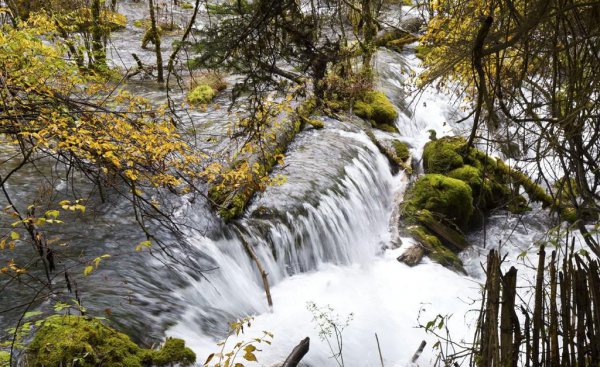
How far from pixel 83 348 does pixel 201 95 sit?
826 centimetres

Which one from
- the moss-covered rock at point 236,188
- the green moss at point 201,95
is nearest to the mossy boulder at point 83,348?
the moss-covered rock at point 236,188

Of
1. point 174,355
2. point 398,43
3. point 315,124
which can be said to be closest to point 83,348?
point 174,355

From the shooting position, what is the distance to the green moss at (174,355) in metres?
4.01

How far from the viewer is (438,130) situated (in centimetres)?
1385

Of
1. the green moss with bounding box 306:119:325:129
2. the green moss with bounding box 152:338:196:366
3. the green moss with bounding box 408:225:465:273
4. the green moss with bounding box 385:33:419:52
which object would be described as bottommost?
the green moss with bounding box 408:225:465:273

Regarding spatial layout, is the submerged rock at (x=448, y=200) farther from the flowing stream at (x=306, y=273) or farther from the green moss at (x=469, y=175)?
the flowing stream at (x=306, y=273)

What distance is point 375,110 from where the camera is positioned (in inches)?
494

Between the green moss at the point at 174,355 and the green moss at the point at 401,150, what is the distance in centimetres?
779

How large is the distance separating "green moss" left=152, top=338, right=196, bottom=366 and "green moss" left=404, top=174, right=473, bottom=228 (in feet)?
19.1

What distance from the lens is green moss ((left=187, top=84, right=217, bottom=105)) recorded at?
11047mm

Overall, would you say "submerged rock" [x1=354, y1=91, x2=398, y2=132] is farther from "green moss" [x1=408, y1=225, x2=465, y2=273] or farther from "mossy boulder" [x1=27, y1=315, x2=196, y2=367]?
"mossy boulder" [x1=27, y1=315, x2=196, y2=367]

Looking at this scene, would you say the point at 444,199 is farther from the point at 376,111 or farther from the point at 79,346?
the point at 79,346

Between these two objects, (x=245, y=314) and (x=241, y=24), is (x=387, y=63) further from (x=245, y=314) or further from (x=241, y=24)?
(x=241, y=24)

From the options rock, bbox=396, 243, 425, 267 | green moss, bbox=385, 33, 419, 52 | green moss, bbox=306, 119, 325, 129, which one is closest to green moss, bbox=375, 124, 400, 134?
green moss, bbox=306, 119, 325, 129
